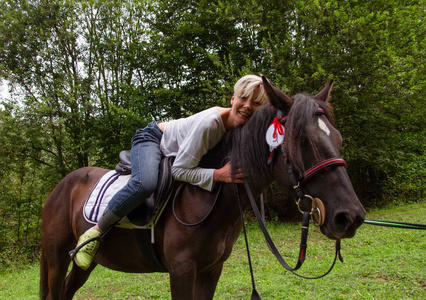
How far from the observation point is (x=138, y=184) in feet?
7.18

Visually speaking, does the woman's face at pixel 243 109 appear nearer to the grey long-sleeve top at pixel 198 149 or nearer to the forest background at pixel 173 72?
the grey long-sleeve top at pixel 198 149

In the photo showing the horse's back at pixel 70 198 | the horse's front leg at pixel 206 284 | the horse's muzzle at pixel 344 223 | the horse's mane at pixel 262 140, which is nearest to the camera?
the horse's muzzle at pixel 344 223

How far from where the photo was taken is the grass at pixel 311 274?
4590mm

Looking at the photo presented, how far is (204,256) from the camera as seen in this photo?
2057 mm

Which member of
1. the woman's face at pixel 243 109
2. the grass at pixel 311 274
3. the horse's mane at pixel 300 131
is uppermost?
the woman's face at pixel 243 109

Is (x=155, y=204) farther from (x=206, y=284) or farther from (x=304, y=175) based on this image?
(x=304, y=175)

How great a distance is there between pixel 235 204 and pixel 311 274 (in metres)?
4.36

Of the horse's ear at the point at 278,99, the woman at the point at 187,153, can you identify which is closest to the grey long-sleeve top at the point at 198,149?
the woman at the point at 187,153

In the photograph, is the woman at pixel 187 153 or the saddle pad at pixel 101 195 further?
the saddle pad at pixel 101 195

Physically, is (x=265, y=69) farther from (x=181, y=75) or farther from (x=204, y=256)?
(x=204, y=256)

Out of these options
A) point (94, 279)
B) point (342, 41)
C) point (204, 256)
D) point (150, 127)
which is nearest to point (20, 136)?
point (94, 279)

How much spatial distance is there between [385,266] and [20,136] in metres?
11.7

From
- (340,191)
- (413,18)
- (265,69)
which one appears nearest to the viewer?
(340,191)

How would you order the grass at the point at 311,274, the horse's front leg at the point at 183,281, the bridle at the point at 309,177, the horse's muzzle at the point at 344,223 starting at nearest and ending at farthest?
the horse's muzzle at the point at 344,223, the bridle at the point at 309,177, the horse's front leg at the point at 183,281, the grass at the point at 311,274
